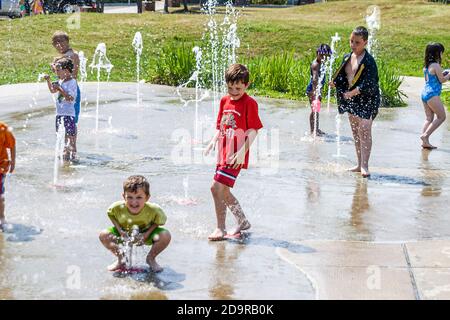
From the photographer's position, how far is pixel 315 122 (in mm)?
11219

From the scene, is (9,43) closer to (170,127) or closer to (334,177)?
(170,127)

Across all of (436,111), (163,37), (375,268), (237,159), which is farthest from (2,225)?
(163,37)

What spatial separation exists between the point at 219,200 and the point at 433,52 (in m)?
5.41

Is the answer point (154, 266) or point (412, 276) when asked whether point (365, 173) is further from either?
point (154, 266)

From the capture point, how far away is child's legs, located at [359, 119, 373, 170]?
8.88 m

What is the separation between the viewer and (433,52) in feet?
35.4

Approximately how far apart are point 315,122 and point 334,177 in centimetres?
248

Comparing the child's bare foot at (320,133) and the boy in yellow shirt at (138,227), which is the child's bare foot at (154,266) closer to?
the boy in yellow shirt at (138,227)

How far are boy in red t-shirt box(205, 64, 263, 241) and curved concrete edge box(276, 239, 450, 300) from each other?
610mm

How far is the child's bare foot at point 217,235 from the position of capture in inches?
252


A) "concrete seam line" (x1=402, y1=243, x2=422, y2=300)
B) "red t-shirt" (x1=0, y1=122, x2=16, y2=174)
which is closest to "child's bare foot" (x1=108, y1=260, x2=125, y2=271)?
"red t-shirt" (x1=0, y1=122, x2=16, y2=174)

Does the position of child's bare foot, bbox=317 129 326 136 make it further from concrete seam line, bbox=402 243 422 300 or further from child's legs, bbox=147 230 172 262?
child's legs, bbox=147 230 172 262

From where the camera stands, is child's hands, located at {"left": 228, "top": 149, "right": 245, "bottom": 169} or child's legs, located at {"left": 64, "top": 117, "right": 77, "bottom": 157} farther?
child's legs, located at {"left": 64, "top": 117, "right": 77, "bottom": 157}
